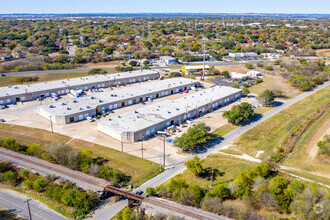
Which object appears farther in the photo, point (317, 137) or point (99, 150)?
point (317, 137)

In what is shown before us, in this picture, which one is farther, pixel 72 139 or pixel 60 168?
pixel 72 139

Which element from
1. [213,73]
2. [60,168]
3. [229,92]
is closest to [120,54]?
[213,73]

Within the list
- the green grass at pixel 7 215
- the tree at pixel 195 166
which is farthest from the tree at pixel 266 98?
the green grass at pixel 7 215

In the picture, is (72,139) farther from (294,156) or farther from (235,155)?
(294,156)

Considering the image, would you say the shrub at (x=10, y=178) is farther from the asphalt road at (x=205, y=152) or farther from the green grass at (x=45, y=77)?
the green grass at (x=45, y=77)

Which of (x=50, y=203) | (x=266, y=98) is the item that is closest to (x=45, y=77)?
(x=50, y=203)

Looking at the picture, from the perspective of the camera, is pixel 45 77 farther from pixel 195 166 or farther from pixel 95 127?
pixel 195 166

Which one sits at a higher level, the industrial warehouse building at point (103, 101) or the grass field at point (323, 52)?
the grass field at point (323, 52)
